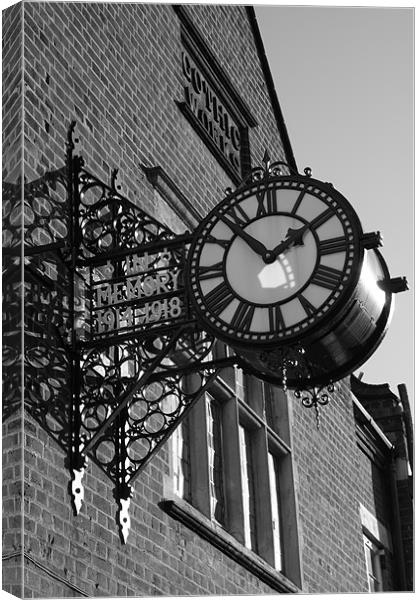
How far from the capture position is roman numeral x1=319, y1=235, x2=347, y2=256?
7543 millimetres

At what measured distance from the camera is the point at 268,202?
779 centimetres

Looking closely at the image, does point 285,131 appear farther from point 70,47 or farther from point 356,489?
point 70,47

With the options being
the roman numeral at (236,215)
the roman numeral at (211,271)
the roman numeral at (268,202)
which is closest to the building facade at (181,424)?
the roman numeral at (211,271)

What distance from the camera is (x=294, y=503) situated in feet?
38.7

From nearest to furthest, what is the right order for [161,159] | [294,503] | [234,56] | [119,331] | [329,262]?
[329,262] < [119,331] < [161,159] < [294,503] < [234,56]

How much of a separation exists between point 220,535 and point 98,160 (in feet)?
8.92

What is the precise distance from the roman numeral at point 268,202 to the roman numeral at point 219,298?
1.48 ft

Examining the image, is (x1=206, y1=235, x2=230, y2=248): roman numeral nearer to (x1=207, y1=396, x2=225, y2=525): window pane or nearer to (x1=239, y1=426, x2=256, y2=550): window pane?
(x1=207, y1=396, x2=225, y2=525): window pane

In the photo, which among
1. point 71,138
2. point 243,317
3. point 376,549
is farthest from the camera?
point 376,549

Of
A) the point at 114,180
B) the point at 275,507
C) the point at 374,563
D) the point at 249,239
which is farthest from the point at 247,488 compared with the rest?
the point at 374,563

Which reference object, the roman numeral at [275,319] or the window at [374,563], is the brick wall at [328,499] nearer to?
the window at [374,563]

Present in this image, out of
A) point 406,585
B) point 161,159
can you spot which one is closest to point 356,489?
point 406,585

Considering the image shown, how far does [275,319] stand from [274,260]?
360 mm

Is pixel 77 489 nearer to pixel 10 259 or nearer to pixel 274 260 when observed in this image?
pixel 10 259
